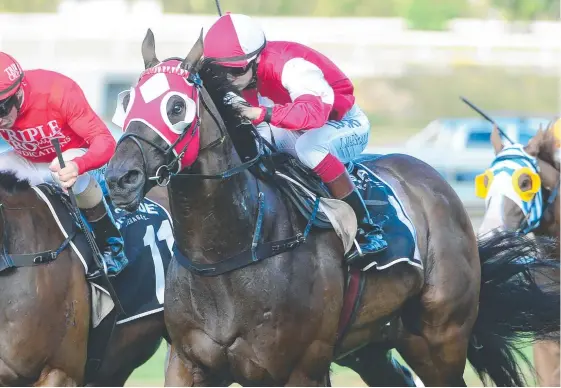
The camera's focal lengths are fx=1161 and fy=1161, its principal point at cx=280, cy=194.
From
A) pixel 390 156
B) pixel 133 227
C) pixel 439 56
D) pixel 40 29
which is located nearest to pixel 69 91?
pixel 133 227

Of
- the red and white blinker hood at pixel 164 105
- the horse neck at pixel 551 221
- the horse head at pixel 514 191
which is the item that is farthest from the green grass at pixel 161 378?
the red and white blinker hood at pixel 164 105

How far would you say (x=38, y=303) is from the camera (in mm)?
5320

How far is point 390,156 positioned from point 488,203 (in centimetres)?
136

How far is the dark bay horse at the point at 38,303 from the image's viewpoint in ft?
17.3

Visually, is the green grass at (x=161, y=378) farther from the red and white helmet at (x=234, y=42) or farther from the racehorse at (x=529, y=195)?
the red and white helmet at (x=234, y=42)

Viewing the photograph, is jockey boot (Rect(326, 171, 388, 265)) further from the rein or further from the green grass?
the green grass

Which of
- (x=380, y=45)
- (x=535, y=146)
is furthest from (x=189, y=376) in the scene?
(x=380, y=45)

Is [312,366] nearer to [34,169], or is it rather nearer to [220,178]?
[220,178]

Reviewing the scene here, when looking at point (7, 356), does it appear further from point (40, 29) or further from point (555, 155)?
point (40, 29)

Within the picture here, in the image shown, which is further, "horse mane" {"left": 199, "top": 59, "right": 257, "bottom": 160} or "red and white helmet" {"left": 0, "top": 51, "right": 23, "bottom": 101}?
"red and white helmet" {"left": 0, "top": 51, "right": 23, "bottom": 101}

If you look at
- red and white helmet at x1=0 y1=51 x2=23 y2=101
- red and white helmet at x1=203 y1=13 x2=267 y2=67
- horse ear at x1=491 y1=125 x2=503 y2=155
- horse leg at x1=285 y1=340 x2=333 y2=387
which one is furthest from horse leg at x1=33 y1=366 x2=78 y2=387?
horse ear at x1=491 y1=125 x2=503 y2=155

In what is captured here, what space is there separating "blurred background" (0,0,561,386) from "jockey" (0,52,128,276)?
16347 mm

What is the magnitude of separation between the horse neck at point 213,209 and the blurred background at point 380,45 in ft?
55.6

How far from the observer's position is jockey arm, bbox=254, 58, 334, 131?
4746mm
